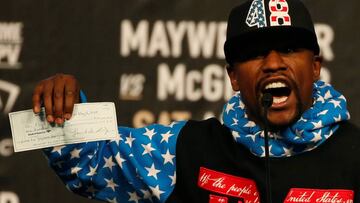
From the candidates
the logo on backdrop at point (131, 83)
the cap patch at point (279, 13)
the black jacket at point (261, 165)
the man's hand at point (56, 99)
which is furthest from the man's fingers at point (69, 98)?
the logo on backdrop at point (131, 83)

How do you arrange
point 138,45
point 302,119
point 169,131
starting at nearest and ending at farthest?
point 302,119
point 169,131
point 138,45

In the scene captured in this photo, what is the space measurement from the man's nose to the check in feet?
0.83

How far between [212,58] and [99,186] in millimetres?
626

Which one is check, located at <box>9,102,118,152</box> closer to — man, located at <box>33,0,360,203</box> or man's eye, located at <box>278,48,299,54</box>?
man, located at <box>33,0,360,203</box>

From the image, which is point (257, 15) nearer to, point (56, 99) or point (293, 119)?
point (293, 119)

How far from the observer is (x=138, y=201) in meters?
1.61

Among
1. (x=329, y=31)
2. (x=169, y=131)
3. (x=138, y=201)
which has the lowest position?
(x=138, y=201)

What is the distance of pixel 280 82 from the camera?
4.87ft

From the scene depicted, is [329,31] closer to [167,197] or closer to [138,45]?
[138,45]

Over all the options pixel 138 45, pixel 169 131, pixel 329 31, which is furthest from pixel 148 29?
pixel 169 131

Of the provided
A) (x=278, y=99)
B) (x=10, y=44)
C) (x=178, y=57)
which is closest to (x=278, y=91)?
(x=278, y=99)

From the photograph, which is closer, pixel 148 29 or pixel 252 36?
pixel 252 36

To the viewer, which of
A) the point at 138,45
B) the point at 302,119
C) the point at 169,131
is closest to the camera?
the point at 302,119

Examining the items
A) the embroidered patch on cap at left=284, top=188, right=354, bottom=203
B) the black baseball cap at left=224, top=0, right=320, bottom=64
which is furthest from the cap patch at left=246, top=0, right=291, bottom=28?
the embroidered patch on cap at left=284, top=188, right=354, bottom=203
